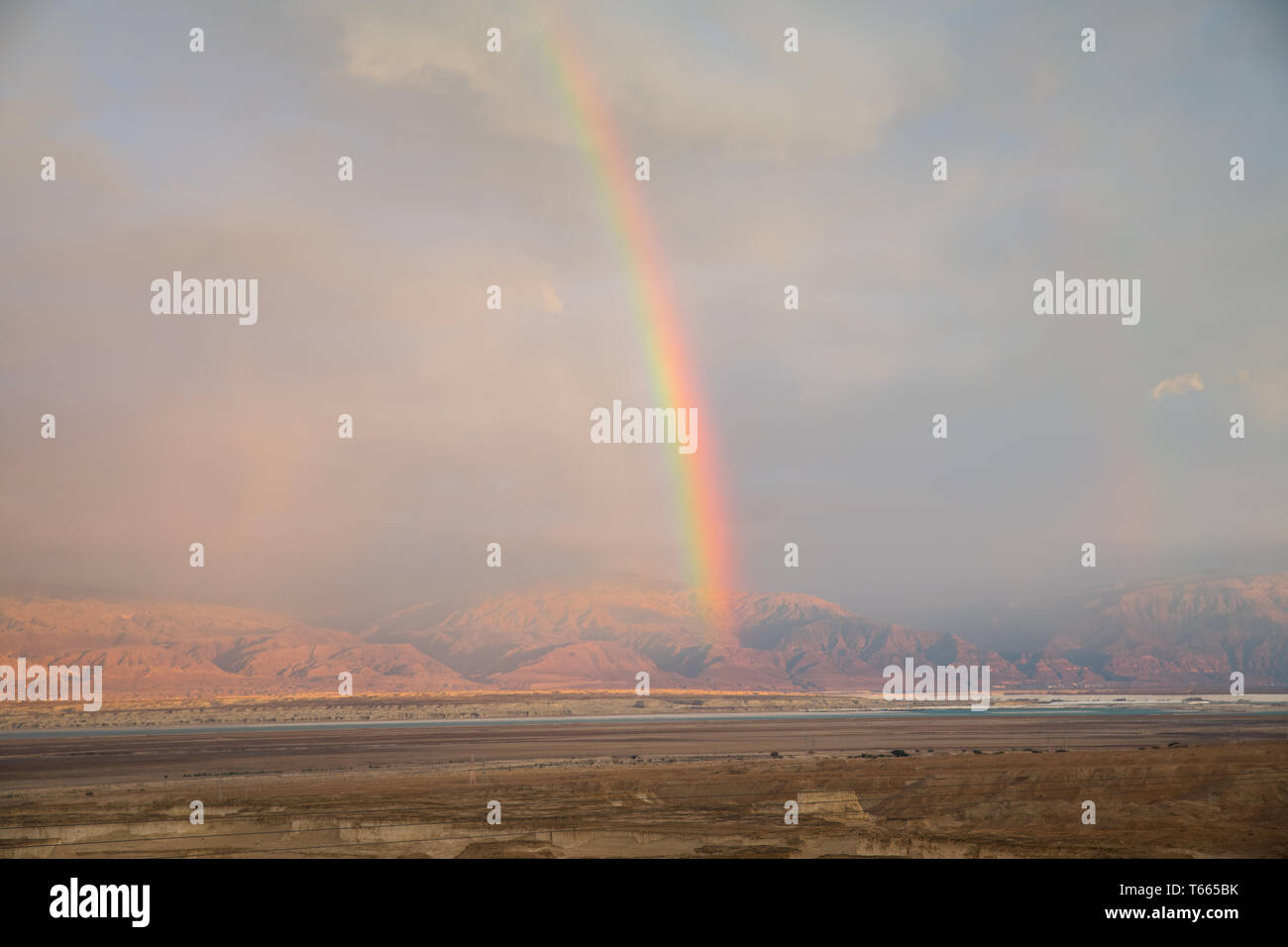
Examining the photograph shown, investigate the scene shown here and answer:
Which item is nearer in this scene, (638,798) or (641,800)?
(641,800)

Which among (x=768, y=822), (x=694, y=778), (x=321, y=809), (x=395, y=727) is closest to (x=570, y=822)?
(x=768, y=822)

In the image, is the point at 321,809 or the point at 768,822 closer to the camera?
the point at 768,822
